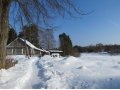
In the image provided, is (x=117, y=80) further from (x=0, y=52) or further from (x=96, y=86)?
(x=0, y=52)

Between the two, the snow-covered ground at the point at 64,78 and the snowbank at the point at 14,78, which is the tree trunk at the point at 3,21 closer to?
the snowbank at the point at 14,78

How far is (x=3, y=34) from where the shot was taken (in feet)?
45.0

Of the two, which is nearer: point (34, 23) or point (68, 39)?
point (34, 23)

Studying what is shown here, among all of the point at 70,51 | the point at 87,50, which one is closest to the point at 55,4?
the point at 70,51

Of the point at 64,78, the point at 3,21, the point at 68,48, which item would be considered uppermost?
the point at 68,48

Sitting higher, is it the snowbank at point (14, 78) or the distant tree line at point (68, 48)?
the distant tree line at point (68, 48)

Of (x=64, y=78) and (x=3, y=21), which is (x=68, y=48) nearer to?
(x=3, y=21)

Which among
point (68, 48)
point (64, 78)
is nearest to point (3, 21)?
point (64, 78)

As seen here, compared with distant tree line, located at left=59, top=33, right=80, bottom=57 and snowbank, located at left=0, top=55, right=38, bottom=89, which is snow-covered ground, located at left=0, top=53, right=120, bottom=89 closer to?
snowbank, located at left=0, top=55, right=38, bottom=89

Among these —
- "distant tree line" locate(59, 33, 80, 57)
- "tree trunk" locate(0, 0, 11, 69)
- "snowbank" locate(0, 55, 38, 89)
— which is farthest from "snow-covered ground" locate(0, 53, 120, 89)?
"distant tree line" locate(59, 33, 80, 57)

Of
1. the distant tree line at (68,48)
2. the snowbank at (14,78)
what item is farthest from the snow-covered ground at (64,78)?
the distant tree line at (68,48)

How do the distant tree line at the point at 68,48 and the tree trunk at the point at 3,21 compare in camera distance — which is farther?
the distant tree line at the point at 68,48

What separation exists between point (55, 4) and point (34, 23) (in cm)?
156

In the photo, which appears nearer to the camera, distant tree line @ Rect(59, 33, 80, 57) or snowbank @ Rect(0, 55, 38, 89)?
snowbank @ Rect(0, 55, 38, 89)
